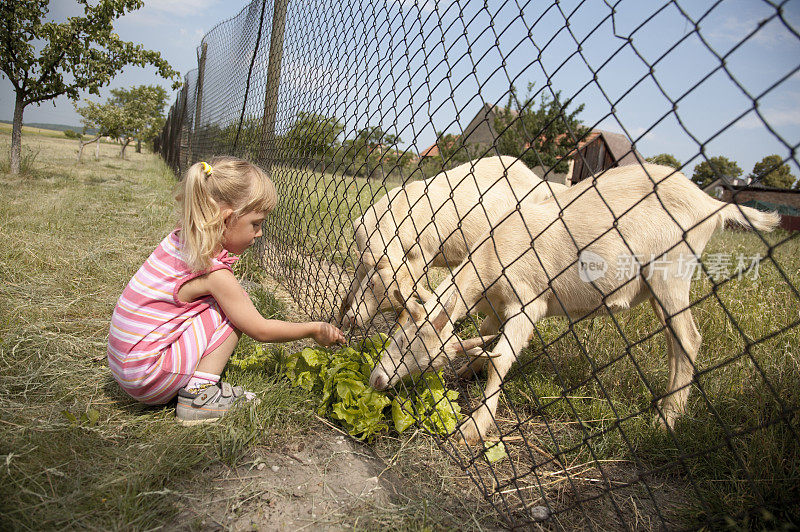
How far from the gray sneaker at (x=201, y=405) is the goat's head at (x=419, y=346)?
0.74 meters

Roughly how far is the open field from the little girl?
16cm

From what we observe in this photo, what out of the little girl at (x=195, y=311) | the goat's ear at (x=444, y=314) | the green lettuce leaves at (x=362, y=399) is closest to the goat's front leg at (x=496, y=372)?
the green lettuce leaves at (x=362, y=399)

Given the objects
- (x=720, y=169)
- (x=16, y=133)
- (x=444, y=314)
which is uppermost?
(x=720, y=169)

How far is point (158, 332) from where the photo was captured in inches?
81.3

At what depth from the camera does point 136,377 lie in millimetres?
2025

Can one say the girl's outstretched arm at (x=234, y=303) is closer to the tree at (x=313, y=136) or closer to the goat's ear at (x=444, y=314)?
the goat's ear at (x=444, y=314)

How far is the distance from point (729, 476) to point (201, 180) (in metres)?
2.87

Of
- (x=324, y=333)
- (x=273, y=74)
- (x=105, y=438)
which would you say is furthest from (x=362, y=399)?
(x=273, y=74)

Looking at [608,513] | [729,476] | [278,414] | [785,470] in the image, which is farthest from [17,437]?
[785,470]

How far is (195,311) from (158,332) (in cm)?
18

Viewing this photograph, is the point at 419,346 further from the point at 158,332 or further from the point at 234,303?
the point at 158,332

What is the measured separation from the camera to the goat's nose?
234 cm

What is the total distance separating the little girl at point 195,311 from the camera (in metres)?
2.05

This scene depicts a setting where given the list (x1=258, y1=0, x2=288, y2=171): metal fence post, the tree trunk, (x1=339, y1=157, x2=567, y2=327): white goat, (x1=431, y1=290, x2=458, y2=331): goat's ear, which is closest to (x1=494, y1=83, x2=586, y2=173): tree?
(x1=339, y1=157, x2=567, y2=327): white goat
